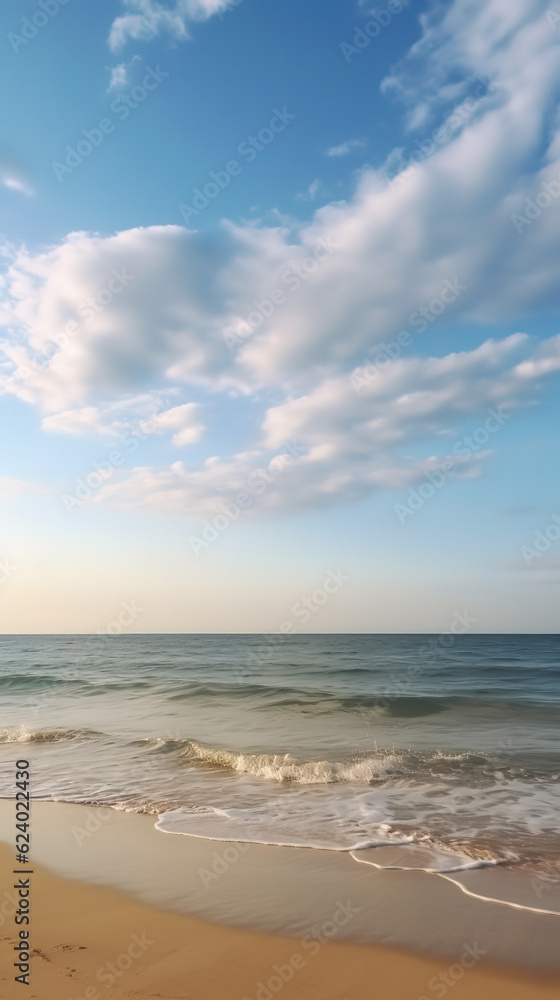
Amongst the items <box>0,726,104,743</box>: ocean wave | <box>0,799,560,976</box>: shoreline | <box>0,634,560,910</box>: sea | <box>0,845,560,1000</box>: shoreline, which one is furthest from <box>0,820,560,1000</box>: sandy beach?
<box>0,726,104,743</box>: ocean wave

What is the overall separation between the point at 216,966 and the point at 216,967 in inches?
0.7

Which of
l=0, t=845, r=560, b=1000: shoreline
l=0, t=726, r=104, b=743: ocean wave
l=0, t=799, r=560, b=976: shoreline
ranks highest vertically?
l=0, t=845, r=560, b=1000: shoreline

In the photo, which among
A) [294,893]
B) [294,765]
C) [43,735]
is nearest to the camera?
[294,893]

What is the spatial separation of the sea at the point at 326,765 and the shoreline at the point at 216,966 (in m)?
1.65

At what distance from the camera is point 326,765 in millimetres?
10922

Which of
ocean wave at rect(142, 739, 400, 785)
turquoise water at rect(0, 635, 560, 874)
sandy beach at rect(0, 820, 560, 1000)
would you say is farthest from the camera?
ocean wave at rect(142, 739, 400, 785)

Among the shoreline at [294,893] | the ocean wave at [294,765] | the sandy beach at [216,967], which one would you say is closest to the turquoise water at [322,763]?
the ocean wave at [294,765]

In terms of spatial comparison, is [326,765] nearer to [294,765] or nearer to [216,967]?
[294,765]

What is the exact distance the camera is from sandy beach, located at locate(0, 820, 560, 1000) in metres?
3.89

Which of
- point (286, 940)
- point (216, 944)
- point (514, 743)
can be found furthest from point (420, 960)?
point (514, 743)

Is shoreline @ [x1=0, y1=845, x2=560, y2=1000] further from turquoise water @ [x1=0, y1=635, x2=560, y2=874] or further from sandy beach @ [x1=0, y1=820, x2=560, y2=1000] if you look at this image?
turquoise water @ [x1=0, y1=635, x2=560, y2=874]

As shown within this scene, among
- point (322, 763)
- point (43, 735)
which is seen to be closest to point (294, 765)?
point (322, 763)

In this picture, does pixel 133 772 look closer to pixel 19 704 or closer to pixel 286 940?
pixel 286 940

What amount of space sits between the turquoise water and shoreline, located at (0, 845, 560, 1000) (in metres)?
2.17
